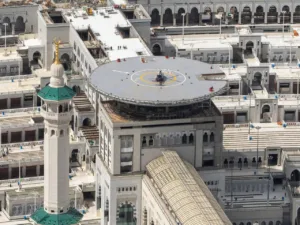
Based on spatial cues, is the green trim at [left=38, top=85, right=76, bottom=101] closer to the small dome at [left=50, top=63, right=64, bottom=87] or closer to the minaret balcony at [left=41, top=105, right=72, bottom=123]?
the small dome at [left=50, top=63, right=64, bottom=87]

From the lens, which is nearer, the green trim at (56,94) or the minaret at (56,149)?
the green trim at (56,94)

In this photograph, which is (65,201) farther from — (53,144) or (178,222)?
(178,222)

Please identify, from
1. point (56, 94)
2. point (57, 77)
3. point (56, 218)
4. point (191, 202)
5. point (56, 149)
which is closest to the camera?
point (56, 94)

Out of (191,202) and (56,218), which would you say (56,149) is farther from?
(191,202)

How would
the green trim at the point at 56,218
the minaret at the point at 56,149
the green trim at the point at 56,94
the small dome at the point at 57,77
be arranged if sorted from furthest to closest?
the small dome at the point at 57,77
the minaret at the point at 56,149
the green trim at the point at 56,218
the green trim at the point at 56,94

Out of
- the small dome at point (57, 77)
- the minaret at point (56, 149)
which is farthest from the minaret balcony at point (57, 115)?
the small dome at point (57, 77)

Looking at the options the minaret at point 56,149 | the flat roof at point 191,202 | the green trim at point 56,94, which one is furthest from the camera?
the flat roof at point 191,202

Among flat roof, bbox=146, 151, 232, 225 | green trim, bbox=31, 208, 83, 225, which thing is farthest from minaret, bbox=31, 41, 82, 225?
flat roof, bbox=146, 151, 232, 225

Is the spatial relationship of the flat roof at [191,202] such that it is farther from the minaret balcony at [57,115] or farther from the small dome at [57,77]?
the small dome at [57,77]

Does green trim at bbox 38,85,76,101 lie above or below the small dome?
below

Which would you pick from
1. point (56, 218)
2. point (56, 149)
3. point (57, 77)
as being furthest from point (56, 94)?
point (56, 218)
